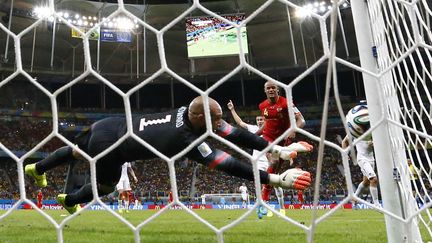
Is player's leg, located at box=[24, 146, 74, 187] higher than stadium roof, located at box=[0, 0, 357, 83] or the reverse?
the reverse

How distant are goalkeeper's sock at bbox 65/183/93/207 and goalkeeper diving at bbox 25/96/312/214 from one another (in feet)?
0.06

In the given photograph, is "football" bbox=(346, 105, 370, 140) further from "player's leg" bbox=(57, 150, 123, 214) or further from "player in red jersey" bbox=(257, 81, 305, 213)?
"player's leg" bbox=(57, 150, 123, 214)

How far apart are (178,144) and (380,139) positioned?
1.22 metres

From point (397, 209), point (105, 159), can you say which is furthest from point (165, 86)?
point (397, 209)

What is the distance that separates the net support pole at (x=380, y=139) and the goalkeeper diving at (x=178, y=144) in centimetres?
63

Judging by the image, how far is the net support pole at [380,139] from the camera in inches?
60.2

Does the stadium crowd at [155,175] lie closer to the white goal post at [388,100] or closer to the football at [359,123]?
the football at [359,123]

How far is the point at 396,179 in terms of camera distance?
1.60 meters

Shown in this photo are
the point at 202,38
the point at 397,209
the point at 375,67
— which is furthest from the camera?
the point at 202,38

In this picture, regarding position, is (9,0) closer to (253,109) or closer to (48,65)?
(48,65)

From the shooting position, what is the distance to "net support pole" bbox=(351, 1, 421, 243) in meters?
1.53

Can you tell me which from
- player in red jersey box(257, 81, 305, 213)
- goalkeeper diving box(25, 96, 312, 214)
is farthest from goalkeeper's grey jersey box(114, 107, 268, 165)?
player in red jersey box(257, 81, 305, 213)

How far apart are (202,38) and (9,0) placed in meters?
8.28

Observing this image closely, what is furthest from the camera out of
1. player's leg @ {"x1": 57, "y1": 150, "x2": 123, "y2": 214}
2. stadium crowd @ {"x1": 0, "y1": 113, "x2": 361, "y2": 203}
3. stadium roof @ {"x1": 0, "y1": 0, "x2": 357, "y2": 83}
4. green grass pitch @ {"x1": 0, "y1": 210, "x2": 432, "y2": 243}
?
stadium roof @ {"x1": 0, "y1": 0, "x2": 357, "y2": 83}
